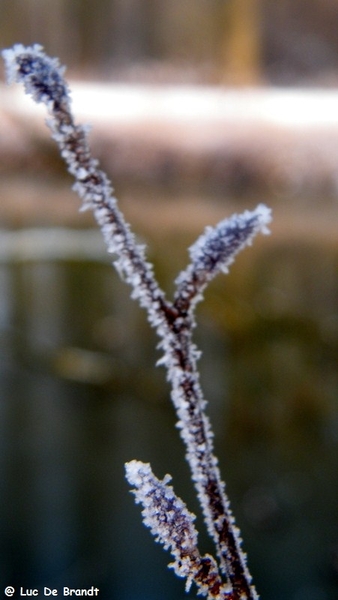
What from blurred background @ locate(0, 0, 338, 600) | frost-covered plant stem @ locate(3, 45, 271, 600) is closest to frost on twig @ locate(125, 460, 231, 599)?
frost-covered plant stem @ locate(3, 45, 271, 600)

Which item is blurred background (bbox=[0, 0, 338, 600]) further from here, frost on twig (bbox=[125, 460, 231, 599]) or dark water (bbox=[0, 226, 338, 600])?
frost on twig (bbox=[125, 460, 231, 599])

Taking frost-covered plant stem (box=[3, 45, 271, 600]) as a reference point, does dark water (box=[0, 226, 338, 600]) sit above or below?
above

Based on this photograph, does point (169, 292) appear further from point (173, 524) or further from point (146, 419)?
point (173, 524)

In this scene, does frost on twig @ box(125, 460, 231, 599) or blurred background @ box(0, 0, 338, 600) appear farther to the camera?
blurred background @ box(0, 0, 338, 600)

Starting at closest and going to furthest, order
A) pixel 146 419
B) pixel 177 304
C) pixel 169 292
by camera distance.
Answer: pixel 177 304, pixel 146 419, pixel 169 292

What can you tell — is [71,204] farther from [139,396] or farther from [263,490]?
[263,490]

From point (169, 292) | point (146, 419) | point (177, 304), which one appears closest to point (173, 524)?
point (177, 304)

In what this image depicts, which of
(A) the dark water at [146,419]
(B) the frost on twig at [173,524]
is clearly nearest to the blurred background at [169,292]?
(A) the dark water at [146,419]

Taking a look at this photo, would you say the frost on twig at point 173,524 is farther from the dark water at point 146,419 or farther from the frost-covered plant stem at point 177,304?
the dark water at point 146,419
